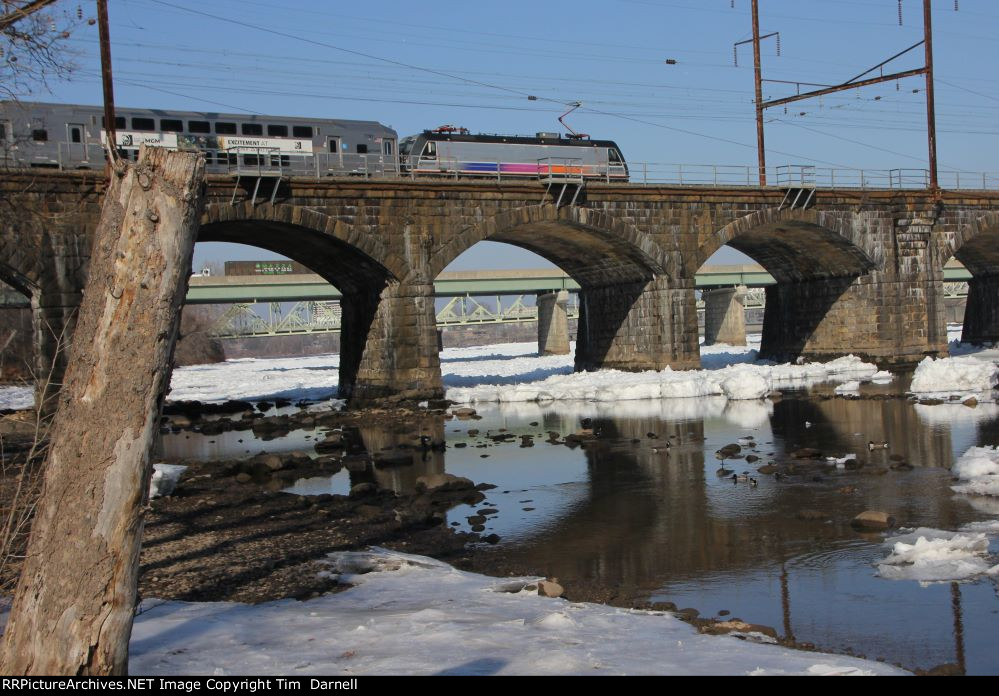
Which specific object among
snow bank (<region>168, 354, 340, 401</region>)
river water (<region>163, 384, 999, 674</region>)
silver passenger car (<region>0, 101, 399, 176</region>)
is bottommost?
river water (<region>163, 384, 999, 674</region>)

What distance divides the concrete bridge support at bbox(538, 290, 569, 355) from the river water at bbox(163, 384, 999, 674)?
1762 inches

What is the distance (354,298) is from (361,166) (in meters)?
7.61

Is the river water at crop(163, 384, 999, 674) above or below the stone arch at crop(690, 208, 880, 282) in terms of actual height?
below

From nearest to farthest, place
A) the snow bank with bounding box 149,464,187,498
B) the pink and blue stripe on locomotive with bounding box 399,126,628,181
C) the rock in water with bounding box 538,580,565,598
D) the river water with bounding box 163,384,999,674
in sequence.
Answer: the river water with bounding box 163,384,999,674 → the rock in water with bounding box 538,580,565,598 → the snow bank with bounding box 149,464,187,498 → the pink and blue stripe on locomotive with bounding box 399,126,628,181

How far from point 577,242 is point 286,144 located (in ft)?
39.8

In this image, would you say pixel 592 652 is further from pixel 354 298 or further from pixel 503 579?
pixel 354 298

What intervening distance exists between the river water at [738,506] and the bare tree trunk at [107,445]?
5.69 metres

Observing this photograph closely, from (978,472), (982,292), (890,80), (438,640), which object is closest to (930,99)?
(890,80)

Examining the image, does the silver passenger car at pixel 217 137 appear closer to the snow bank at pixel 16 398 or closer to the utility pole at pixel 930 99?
the snow bank at pixel 16 398

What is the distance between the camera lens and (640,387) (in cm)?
3319

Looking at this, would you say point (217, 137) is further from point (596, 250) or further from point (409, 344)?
point (596, 250)

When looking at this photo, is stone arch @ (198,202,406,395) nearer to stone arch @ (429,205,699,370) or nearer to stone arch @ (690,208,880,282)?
stone arch @ (429,205,699,370)

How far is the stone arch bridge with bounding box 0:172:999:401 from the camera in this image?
26797mm

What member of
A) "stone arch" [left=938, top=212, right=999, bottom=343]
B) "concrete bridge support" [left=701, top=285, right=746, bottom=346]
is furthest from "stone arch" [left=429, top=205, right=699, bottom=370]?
"concrete bridge support" [left=701, top=285, right=746, bottom=346]
